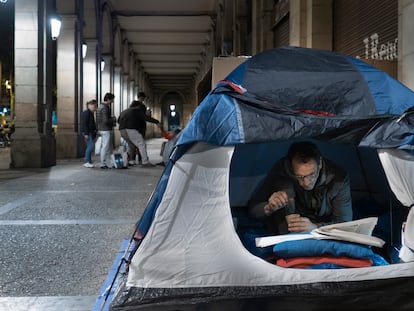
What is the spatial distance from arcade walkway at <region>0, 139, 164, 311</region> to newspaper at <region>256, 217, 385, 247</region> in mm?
1305

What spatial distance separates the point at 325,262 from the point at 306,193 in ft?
2.06

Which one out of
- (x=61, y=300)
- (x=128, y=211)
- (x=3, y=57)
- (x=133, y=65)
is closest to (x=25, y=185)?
(x=128, y=211)

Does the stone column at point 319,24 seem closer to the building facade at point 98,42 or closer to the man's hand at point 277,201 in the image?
the building facade at point 98,42

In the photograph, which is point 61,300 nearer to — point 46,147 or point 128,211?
point 128,211

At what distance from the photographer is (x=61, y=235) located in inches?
194

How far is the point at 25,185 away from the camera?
8.62 meters

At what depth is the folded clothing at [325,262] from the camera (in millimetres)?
3150

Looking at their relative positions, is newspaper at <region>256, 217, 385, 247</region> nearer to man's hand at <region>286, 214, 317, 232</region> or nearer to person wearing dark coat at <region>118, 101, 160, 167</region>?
man's hand at <region>286, 214, 317, 232</region>

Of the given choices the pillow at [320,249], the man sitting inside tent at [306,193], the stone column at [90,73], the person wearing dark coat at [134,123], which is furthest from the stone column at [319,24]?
the stone column at [90,73]

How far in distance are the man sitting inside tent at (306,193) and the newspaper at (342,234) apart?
0.24 m

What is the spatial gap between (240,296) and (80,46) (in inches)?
553

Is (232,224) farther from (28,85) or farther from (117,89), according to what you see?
(117,89)

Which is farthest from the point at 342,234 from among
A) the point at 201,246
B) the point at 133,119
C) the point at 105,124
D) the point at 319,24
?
the point at 105,124

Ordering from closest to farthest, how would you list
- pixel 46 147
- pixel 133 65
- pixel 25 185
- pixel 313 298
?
pixel 313 298, pixel 25 185, pixel 46 147, pixel 133 65
